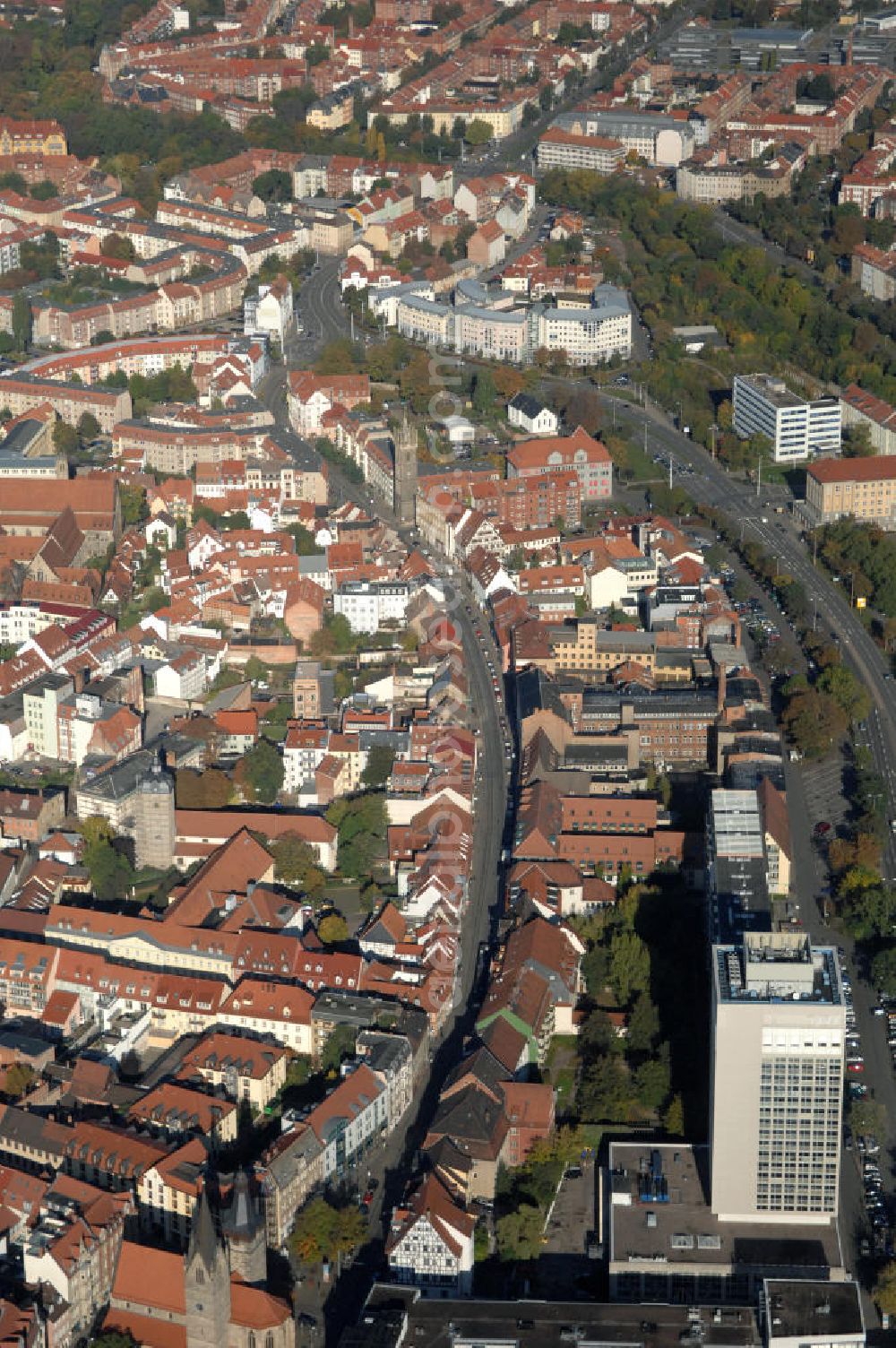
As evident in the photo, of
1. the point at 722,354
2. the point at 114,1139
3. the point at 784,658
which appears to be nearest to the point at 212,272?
the point at 722,354

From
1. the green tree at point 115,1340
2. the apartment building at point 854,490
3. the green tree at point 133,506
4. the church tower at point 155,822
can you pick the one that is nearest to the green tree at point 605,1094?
the green tree at point 115,1340

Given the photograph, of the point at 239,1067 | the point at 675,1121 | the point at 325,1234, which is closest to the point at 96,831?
the point at 239,1067

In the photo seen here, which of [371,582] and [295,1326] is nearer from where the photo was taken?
[295,1326]

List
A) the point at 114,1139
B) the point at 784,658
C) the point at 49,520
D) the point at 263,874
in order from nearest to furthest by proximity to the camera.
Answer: the point at 114,1139 < the point at 263,874 < the point at 784,658 < the point at 49,520

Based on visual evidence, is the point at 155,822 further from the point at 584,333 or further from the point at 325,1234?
the point at 584,333

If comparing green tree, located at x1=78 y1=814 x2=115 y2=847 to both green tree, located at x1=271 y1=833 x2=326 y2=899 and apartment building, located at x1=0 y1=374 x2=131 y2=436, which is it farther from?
apartment building, located at x1=0 y1=374 x2=131 y2=436

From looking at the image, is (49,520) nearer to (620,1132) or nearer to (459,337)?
(459,337)
